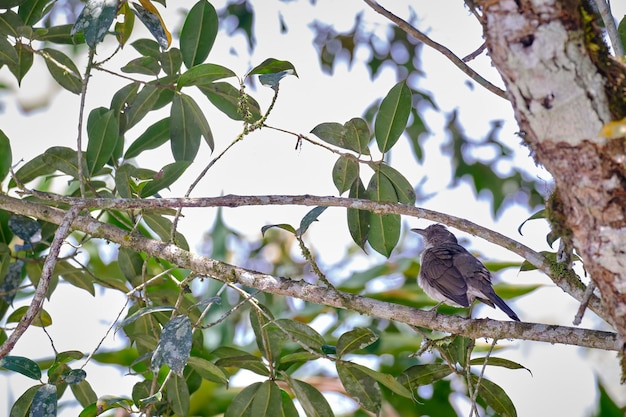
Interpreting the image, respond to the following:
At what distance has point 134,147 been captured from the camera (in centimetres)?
Answer: 357

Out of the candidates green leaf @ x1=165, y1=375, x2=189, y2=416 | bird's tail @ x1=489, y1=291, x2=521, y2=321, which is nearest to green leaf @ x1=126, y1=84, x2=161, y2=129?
green leaf @ x1=165, y1=375, x2=189, y2=416

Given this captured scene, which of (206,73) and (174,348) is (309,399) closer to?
(174,348)

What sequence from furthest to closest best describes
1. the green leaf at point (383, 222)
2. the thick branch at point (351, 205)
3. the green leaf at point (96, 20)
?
the green leaf at point (383, 222) → the green leaf at point (96, 20) → the thick branch at point (351, 205)

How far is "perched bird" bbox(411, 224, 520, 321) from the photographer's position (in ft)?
11.7

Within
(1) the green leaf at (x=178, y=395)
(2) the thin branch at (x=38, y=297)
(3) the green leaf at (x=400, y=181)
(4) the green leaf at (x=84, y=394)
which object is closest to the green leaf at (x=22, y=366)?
(2) the thin branch at (x=38, y=297)

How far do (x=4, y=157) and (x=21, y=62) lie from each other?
0.45 meters

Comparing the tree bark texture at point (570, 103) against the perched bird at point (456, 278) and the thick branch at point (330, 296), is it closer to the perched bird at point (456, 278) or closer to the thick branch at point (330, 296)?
the thick branch at point (330, 296)

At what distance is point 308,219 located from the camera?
9.19 feet

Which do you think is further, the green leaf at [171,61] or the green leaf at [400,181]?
the green leaf at [171,61]

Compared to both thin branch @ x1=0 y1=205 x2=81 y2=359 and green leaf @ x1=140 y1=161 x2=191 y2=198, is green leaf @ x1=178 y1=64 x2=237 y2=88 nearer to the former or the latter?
green leaf @ x1=140 y1=161 x2=191 y2=198

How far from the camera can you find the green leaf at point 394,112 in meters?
3.04

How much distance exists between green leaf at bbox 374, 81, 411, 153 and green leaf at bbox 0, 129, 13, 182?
175 cm

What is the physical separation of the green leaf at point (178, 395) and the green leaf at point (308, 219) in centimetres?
92

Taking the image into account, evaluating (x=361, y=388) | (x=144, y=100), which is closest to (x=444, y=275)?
(x=361, y=388)
